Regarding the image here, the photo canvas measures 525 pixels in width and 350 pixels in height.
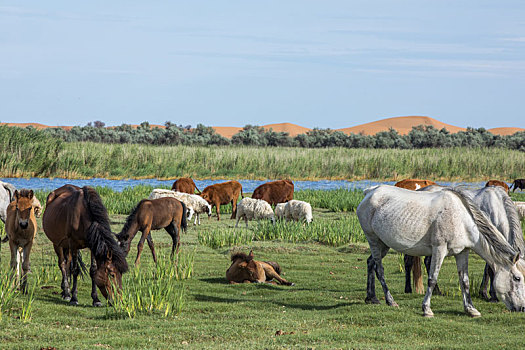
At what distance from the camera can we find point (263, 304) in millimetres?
10117

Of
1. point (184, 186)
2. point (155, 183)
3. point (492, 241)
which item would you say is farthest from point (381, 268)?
point (155, 183)

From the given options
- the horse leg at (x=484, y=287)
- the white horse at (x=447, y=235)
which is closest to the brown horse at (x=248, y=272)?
the white horse at (x=447, y=235)

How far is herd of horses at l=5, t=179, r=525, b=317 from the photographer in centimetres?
899

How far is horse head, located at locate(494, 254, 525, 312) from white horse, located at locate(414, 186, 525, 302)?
39.4 inches

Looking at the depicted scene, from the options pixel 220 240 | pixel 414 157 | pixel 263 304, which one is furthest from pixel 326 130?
pixel 263 304

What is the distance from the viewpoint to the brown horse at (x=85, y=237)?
9047 mm

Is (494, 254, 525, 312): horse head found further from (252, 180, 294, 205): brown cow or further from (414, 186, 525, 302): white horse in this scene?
(252, 180, 294, 205): brown cow

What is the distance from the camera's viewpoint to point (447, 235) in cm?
899

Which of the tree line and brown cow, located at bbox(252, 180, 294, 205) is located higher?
the tree line

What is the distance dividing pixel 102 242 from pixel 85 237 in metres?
0.60

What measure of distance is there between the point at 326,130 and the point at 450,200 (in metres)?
71.7

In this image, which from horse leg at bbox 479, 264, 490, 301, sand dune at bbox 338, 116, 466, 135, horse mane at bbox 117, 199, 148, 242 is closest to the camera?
horse leg at bbox 479, 264, 490, 301

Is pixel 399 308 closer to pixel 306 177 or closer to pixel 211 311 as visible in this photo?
pixel 211 311

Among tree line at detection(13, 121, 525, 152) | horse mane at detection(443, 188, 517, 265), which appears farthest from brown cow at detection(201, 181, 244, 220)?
tree line at detection(13, 121, 525, 152)
